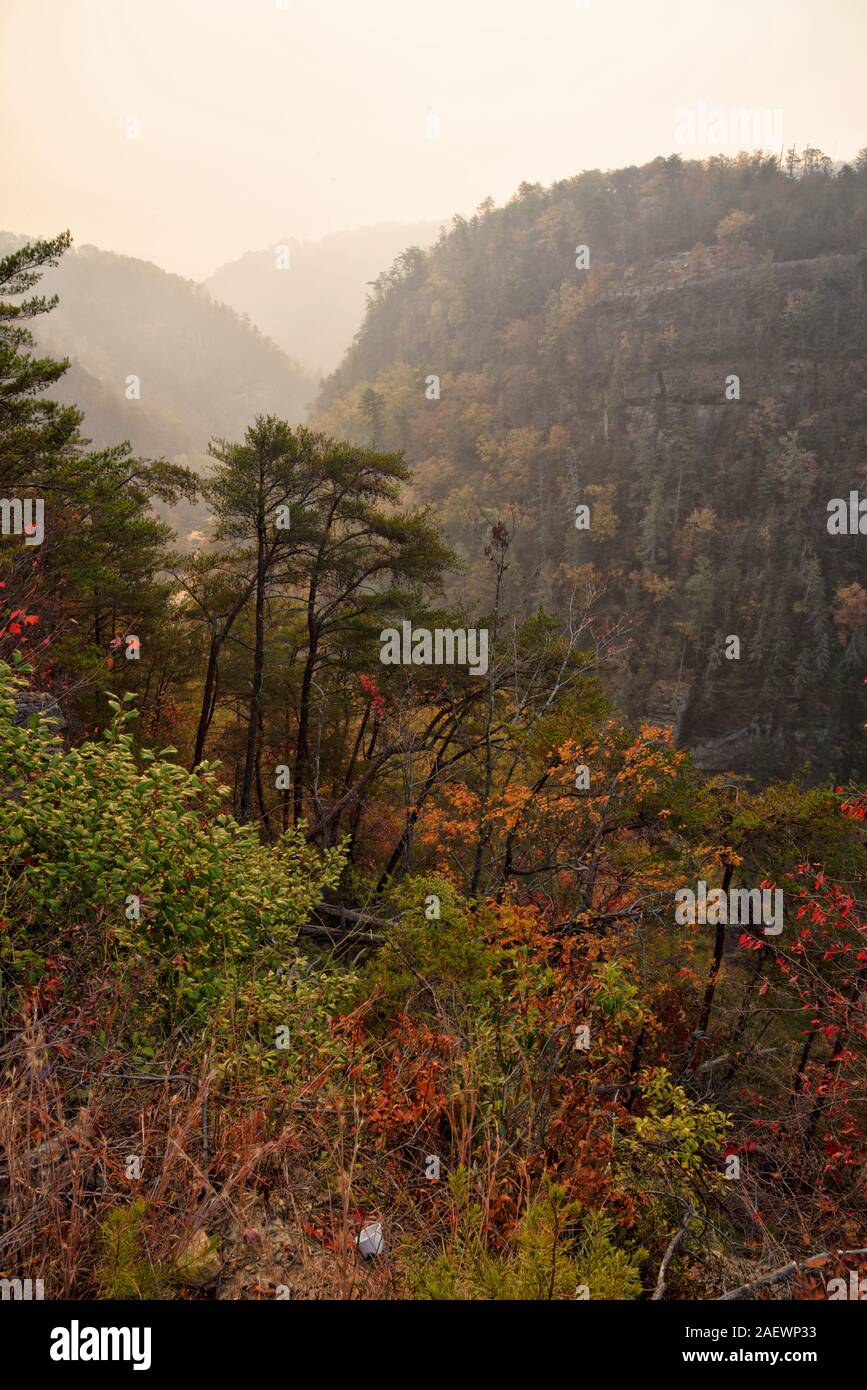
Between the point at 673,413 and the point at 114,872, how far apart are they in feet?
288

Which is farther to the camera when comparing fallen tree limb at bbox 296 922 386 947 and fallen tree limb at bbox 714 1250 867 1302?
fallen tree limb at bbox 296 922 386 947

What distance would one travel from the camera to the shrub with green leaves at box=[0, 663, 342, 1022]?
168 inches

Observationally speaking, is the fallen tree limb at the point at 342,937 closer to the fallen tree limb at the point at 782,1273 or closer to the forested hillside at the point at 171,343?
the fallen tree limb at the point at 782,1273

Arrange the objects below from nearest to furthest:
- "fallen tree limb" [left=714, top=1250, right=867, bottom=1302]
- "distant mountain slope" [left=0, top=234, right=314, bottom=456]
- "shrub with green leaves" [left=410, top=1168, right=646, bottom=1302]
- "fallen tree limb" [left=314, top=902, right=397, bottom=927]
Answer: "shrub with green leaves" [left=410, top=1168, right=646, bottom=1302] → "fallen tree limb" [left=714, top=1250, right=867, bottom=1302] → "fallen tree limb" [left=314, top=902, right=397, bottom=927] → "distant mountain slope" [left=0, top=234, right=314, bottom=456]

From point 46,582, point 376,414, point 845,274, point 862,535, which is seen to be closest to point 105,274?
point 376,414

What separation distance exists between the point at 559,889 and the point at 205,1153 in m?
16.8

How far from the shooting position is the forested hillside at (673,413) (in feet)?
209

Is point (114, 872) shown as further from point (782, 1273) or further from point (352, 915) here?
point (352, 915)

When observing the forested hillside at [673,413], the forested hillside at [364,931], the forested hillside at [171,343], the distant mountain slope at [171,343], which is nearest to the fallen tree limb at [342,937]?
the forested hillside at [364,931]

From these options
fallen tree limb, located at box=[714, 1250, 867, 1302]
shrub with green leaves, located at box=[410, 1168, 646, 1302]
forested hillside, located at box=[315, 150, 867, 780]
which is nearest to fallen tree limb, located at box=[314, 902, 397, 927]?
fallen tree limb, located at box=[714, 1250, 867, 1302]

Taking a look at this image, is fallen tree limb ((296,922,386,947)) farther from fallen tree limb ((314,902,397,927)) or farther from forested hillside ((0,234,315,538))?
forested hillside ((0,234,315,538))

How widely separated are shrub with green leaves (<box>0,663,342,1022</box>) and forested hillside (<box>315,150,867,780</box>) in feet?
179
